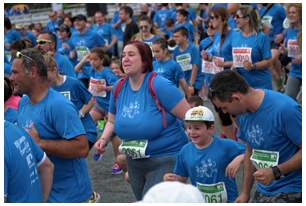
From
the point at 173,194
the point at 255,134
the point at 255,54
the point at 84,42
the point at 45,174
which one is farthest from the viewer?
the point at 84,42

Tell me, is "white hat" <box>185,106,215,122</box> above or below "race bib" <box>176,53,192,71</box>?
above

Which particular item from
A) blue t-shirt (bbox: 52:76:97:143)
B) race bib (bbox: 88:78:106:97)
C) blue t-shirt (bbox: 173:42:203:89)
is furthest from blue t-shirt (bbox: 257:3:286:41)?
blue t-shirt (bbox: 52:76:97:143)

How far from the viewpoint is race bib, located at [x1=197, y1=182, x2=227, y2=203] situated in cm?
482

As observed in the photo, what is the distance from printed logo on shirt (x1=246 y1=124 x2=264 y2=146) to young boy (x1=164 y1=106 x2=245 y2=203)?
0.95 ft

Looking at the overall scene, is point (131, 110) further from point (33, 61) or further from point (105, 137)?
point (33, 61)

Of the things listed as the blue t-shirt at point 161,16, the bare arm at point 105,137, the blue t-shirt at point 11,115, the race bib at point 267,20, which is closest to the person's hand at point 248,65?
the bare arm at point 105,137

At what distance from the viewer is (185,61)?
10.7 m

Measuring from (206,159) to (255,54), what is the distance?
3754mm

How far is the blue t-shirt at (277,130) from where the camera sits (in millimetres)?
4289

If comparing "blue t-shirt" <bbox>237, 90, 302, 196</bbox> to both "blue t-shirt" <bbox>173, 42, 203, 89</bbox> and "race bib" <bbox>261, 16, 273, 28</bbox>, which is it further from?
"race bib" <bbox>261, 16, 273, 28</bbox>

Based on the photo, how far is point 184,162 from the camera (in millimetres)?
4926

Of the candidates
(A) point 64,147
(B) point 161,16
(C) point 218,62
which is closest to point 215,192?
(A) point 64,147
